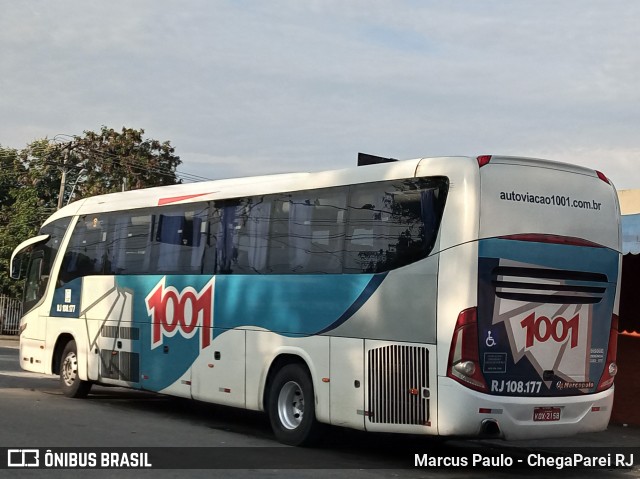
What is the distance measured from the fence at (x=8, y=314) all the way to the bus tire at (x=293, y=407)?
36816 mm

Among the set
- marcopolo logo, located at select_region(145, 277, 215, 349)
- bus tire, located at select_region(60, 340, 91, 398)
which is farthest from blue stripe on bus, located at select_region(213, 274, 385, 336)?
bus tire, located at select_region(60, 340, 91, 398)

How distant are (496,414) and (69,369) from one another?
964 cm

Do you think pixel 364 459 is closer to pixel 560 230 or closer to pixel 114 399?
pixel 560 230

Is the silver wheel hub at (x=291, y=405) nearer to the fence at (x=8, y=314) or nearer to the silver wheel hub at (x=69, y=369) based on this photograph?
the silver wheel hub at (x=69, y=369)

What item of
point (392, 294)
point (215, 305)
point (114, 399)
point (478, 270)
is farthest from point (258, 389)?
point (114, 399)

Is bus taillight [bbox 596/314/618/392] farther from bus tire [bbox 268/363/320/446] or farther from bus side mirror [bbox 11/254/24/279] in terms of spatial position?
bus side mirror [bbox 11/254/24/279]

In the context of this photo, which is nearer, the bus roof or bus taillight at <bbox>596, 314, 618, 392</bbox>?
the bus roof

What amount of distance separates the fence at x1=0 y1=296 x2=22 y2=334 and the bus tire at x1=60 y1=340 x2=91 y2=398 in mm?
30791

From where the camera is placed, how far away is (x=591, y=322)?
36.9ft

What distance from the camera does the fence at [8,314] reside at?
1834 inches

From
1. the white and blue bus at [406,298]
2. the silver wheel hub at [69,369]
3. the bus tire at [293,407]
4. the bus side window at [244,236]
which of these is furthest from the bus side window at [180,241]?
the silver wheel hub at [69,369]

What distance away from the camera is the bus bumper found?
10.1 m

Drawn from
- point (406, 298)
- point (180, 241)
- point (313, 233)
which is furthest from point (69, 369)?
point (406, 298)

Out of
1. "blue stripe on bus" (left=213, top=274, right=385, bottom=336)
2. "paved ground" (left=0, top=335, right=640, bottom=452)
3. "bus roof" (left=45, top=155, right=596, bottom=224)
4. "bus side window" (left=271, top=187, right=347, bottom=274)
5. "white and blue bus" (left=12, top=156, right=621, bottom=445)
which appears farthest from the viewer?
"paved ground" (left=0, top=335, right=640, bottom=452)
